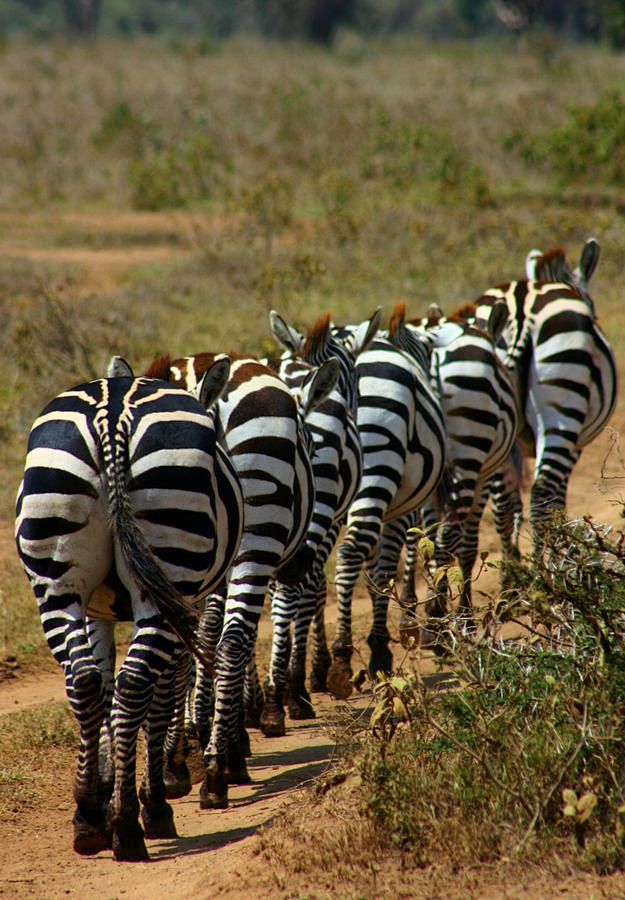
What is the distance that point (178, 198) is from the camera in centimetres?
2011

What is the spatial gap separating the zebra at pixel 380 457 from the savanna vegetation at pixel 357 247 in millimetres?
897

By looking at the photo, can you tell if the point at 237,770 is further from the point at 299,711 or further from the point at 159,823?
the point at 299,711

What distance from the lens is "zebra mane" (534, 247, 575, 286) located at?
8.95 m

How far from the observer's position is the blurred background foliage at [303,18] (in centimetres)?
4962

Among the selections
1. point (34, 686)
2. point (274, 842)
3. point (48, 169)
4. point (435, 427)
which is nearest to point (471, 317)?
point (435, 427)

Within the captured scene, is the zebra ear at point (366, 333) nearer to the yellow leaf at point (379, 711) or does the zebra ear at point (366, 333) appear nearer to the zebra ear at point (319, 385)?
the zebra ear at point (319, 385)

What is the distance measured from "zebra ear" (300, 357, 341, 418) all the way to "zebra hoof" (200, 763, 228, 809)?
1.87 meters

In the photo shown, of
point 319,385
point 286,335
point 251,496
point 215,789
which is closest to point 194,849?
point 215,789

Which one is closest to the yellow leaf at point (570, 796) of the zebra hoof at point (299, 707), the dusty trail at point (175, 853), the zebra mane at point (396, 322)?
the dusty trail at point (175, 853)

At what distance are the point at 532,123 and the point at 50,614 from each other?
2265 cm

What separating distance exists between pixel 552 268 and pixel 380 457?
3.03m

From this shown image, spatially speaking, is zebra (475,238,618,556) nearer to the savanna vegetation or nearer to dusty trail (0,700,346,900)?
the savanna vegetation

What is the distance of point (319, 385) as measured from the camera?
5902 mm

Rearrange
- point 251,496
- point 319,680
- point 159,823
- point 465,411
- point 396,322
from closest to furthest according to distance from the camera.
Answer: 1. point 159,823
2. point 251,496
3. point 319,680
4. point 396,322
5. point 465,411
